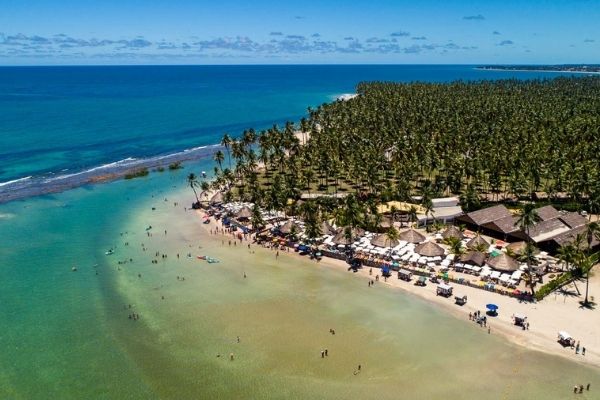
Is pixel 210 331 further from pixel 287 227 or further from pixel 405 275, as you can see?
pixel 287 227

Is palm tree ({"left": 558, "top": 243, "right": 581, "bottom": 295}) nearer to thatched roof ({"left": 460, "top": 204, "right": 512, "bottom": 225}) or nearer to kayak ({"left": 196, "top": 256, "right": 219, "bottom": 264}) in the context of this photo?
thatched roof ({"left": 460, "top": 204, "right": 512, "bottom": 225})

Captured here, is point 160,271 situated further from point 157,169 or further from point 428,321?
point 157,169

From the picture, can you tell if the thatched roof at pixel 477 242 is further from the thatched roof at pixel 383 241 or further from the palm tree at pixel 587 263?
the palm tree at pixel 587 263

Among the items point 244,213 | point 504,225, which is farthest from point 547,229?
point 244,213

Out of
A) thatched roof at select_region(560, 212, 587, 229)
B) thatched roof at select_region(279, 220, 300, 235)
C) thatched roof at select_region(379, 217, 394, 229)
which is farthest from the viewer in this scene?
thatched roof at select_region(279, 220, 300, 235)

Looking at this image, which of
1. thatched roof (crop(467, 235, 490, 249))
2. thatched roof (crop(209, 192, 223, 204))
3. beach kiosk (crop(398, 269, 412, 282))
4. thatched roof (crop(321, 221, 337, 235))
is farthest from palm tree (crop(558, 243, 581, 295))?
thatched roof (crop(209, 192, 223, 204))

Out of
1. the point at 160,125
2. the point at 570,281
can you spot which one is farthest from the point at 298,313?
the point at 160,125
